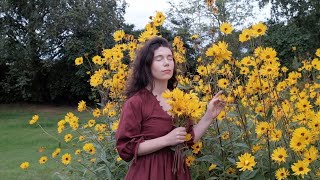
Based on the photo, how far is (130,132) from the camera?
6.55ft

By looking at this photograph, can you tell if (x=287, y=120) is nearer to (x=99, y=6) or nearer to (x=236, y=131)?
(x=236, y=131)

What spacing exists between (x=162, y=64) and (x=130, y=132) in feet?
1.13

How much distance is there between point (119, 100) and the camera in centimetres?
304

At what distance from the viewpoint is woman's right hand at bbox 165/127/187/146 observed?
1.82m

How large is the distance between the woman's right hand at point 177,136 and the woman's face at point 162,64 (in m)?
0.32

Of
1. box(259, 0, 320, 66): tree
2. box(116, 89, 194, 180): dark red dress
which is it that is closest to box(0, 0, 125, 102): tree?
box(259, 0, 320, 66): tree

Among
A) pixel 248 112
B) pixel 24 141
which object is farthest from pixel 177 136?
pixel 24 141

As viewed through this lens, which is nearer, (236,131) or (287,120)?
(287,120)

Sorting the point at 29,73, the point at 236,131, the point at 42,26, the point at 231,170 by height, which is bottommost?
the point at 231,170

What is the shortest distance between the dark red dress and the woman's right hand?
6.2 inches

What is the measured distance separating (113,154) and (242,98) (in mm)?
897

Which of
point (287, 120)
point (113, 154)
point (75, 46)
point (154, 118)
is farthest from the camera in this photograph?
point (75, 46)

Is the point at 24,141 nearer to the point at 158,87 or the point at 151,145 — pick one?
the point at 158,87

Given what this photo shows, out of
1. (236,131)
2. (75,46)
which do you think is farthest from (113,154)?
(75,46)
